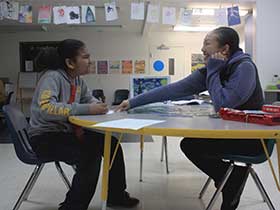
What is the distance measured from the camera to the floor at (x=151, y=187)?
208cm

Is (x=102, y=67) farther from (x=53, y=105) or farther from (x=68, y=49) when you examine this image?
(x=53, y=105)

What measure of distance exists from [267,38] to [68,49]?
367cm

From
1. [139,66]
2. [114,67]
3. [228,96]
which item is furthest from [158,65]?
[228,96]

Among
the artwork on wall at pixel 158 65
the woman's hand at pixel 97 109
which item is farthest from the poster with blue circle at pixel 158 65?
the woman's hand at pixel 97 109

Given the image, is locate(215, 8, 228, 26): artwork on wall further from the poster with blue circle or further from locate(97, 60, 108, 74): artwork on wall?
locate(97, 60, 108, 74): artwork on wall

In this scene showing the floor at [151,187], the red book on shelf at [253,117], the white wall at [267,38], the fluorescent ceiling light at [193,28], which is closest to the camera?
the red book on shelf at [253,117]

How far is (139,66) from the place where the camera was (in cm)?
820

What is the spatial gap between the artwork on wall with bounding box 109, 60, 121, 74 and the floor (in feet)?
16.6

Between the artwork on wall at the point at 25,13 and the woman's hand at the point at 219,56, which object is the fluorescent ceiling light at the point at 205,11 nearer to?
the artwork on wall at the point at 25,13

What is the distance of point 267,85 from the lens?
15.1 ft

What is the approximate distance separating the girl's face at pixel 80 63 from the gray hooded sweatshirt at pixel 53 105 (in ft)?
0.21

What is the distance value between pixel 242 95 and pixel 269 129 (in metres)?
0.42

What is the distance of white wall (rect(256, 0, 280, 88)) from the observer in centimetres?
462

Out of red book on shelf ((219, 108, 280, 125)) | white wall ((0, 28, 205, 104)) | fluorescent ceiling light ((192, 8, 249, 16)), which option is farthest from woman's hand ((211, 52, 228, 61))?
white wall ((0, 28, 205, 104))
